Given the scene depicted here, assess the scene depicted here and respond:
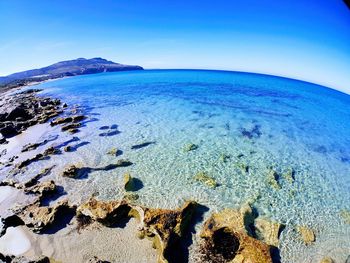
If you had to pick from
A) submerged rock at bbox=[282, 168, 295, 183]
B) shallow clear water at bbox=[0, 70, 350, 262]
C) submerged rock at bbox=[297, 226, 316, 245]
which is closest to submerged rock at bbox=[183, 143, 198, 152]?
shallow clear water at bbox=[0, 70, 350, 262]

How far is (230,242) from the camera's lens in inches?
301

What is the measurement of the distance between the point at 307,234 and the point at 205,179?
15.3 feet

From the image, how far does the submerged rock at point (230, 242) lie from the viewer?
699cm

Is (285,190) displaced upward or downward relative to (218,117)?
downward

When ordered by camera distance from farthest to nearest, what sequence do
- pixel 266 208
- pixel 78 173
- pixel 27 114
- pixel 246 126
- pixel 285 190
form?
pixel 27 114 → pixel 246 126 → pixel 78 173 → pixel 285 190 → pixel 266 208

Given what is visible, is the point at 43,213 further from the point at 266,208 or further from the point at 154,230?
the point at 266,208

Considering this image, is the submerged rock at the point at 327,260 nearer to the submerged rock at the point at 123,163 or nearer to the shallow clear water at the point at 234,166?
the shallow clear water at the point at 234,166

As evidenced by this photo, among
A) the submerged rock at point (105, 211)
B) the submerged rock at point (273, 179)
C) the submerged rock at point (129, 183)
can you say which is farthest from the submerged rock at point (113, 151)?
the submerged rock at point (273, 179)

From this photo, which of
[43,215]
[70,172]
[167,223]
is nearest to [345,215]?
[167,223]

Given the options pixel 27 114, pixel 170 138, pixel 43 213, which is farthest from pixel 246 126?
pixel 27 114

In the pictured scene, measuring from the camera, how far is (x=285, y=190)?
11.2m

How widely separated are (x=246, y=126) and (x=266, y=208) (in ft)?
39.8

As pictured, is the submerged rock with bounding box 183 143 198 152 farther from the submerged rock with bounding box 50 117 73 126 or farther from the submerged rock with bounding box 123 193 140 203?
the submerged rock with bounding box 50 117 73 126

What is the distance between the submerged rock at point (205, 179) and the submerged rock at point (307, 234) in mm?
3787
